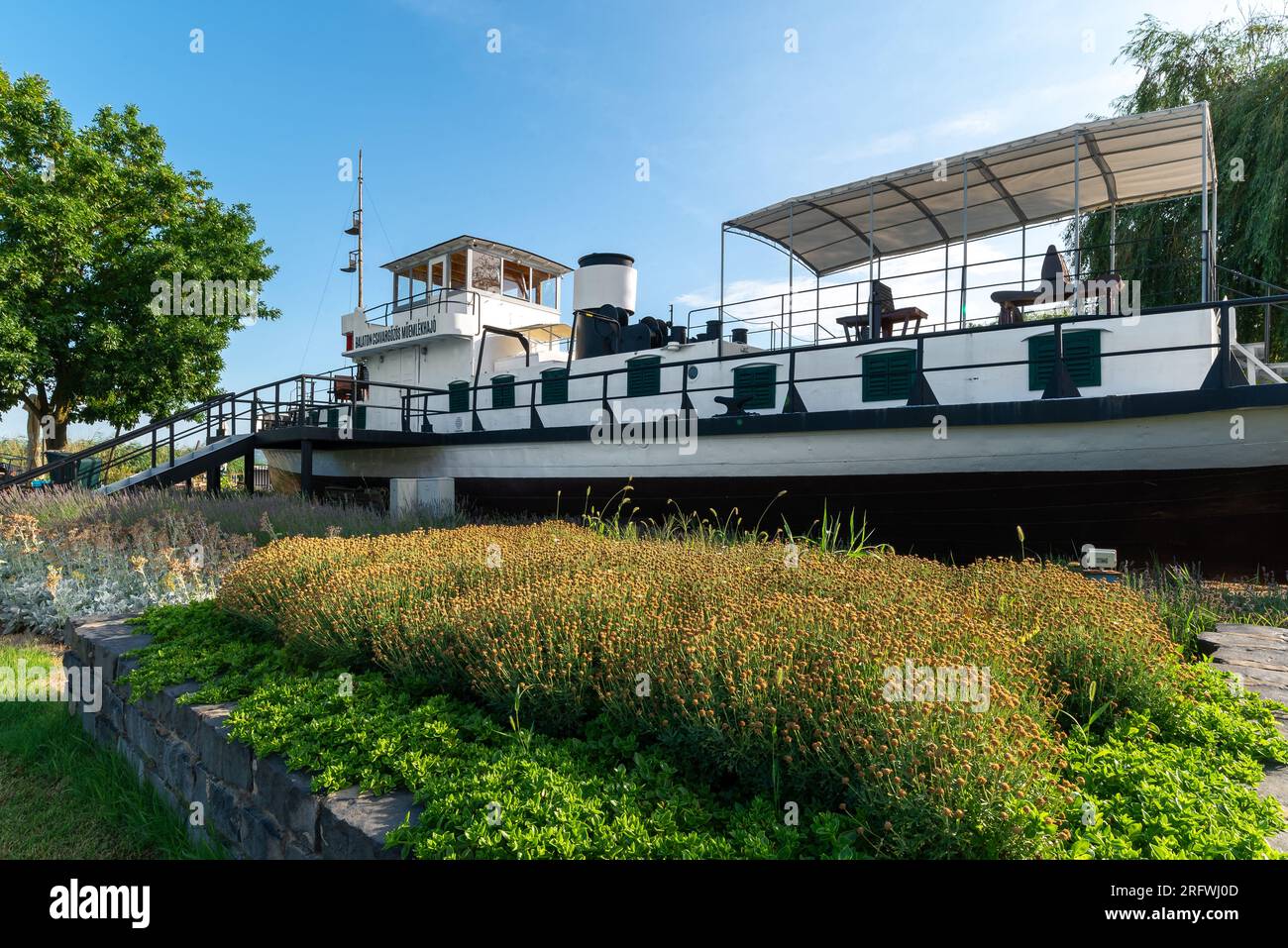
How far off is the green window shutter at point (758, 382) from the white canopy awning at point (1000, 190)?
184 centimetres

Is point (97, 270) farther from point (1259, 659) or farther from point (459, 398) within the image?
point (1259, 659)

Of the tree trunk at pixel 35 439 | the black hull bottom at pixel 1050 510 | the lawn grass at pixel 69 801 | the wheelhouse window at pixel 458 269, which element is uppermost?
the wheelhouse window at pixel 458 269

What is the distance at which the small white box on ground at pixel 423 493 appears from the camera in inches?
527

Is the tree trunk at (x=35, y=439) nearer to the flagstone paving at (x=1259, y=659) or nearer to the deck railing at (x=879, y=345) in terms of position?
the deck railing at (x=879, y=345)

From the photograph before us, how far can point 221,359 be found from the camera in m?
24.6

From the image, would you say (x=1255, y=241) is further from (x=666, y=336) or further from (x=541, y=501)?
(x=541, y=501)

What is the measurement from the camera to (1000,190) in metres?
11.6

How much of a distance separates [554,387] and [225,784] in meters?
10.4

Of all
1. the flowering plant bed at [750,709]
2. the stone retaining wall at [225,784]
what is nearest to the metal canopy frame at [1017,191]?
the flowering plant bed at [750,709]

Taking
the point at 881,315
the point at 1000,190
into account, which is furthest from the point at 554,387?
the point at 1000,190

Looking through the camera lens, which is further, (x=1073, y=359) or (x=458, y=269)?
(x=458, y=269)

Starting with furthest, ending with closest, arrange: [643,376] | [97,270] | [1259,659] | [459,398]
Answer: [97,270] → [459,398] → [643,376] → [1259,659]

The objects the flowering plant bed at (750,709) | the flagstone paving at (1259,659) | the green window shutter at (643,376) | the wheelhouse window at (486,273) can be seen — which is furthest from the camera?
the wheelhouse window at (486,273)
